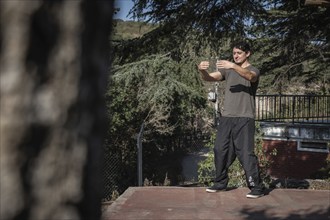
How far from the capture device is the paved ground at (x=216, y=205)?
495 cm

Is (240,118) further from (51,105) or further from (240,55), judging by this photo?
(51,105)

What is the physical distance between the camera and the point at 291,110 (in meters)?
17.6

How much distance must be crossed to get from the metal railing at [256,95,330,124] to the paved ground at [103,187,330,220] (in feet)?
38.0

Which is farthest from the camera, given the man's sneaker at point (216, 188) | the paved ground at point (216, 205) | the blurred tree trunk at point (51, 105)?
the man's sneaker at point (216, 188)

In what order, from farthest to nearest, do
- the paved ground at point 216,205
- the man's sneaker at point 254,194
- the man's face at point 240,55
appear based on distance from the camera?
1. the man's face at point 240,55
2. the man's sneaker at point 254,194
3. the paved ground at point 216,205

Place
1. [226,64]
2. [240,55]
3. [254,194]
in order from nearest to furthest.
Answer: [226,64] → [254,194] → [240,55]

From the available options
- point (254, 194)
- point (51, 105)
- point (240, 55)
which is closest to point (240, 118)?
point (240, 55)

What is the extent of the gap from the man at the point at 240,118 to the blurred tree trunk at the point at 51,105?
461 centimetres

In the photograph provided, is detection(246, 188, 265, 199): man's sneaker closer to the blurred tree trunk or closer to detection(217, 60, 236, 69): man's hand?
detection(217, 60, 236, 69): man's hand

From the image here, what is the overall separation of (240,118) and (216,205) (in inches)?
42.3

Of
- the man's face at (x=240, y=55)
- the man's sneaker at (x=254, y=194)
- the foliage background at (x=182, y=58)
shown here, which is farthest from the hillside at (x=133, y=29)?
the man's sneaker at (x=254, y=194)

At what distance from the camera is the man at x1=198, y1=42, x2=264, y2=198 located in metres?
5.80

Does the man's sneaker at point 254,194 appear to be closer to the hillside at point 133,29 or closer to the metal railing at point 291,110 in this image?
the hillside at point 133,29

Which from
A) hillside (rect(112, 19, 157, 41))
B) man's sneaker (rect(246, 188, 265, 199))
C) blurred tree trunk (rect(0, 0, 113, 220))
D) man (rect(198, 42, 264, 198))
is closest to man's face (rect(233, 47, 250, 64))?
man (rect(198, 42, 264, 198))
